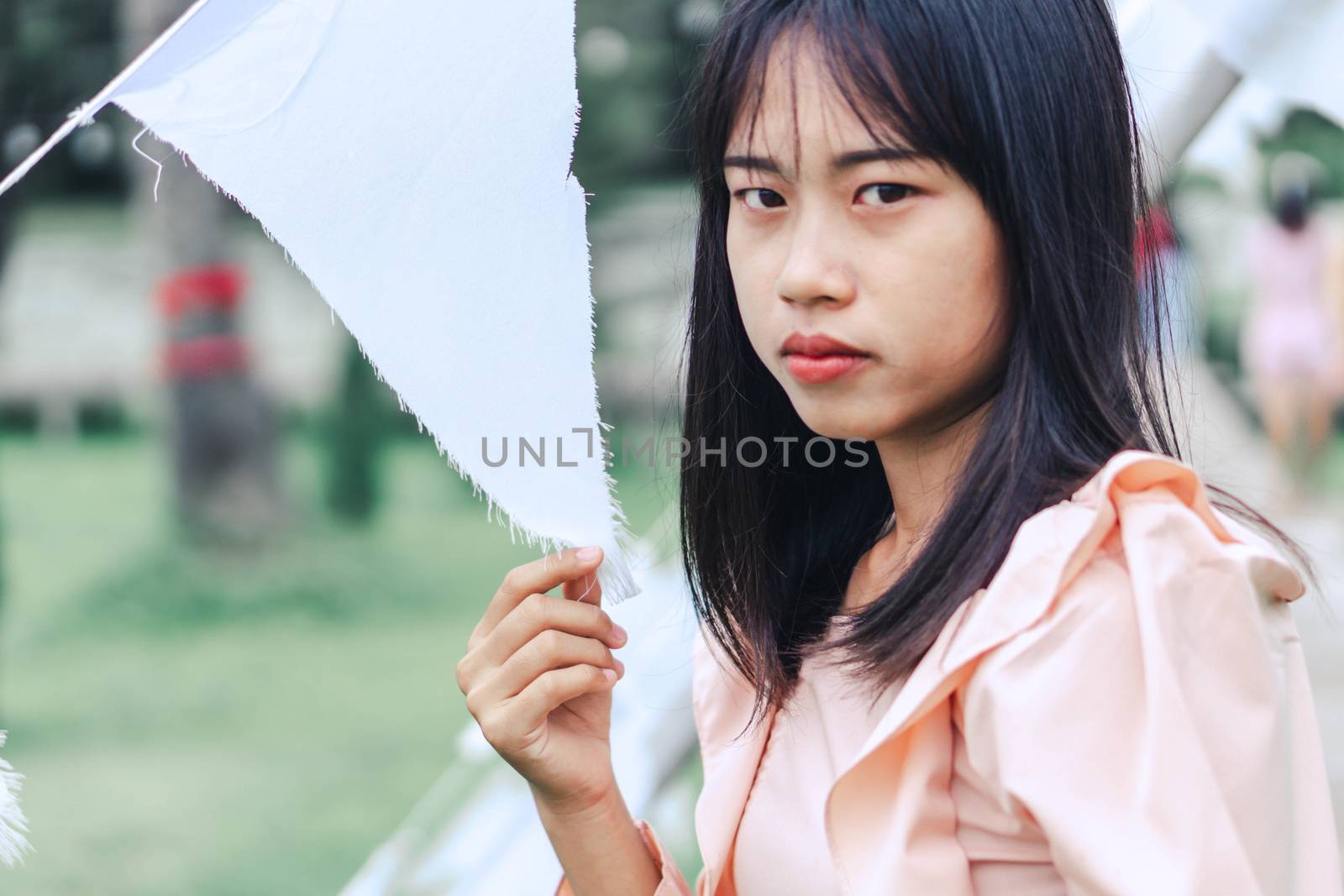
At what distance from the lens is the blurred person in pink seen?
6.79 m

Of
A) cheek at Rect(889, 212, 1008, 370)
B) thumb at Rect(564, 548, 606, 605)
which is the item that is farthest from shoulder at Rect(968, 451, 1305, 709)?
thumb at Rect(564, 548, 606, 605)

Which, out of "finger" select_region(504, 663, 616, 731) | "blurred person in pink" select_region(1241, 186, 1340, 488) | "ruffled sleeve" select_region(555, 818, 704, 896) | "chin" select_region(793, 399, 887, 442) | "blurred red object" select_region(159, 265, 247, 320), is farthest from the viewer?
"blurred red object" select_region(159, 265, 247, 320)

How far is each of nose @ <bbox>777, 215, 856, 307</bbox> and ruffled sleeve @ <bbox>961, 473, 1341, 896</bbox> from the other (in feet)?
0.82

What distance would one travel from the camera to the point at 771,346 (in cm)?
106

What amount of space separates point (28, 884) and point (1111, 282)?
3.43 meters

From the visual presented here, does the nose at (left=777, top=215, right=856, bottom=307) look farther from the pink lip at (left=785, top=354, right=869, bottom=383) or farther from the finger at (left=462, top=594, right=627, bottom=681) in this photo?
the finger at (left=462, top=594, right=627, bottom=681)

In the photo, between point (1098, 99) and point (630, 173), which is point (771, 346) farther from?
point (630, 173)

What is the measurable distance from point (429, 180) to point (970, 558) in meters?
0.52

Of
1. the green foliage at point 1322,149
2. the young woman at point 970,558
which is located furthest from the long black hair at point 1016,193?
the green foliage at point 1322,149

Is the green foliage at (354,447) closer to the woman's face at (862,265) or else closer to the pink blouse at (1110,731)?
the woman's face at (862,265)

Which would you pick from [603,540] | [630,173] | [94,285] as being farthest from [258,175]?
[94,285]

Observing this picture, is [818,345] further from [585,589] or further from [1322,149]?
[1322,149]

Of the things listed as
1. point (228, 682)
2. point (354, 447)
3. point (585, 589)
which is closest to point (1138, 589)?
point (585, 589)

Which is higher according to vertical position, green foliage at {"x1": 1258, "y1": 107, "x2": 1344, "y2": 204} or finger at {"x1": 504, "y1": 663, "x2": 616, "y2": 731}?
green foliage at {"x1": 1258, "y1": 107, "x2": 1344, "y2": 204}
